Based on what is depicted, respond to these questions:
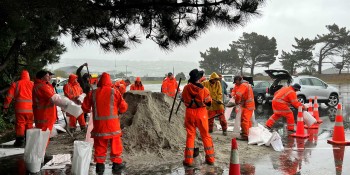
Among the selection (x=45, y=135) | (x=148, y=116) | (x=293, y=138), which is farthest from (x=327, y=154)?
(x=45, y=135)

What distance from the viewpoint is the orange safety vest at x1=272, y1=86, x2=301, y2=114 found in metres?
10.0

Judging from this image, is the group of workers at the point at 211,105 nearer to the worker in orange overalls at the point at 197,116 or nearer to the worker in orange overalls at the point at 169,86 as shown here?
the worker in orange overalls at the point at 197,116

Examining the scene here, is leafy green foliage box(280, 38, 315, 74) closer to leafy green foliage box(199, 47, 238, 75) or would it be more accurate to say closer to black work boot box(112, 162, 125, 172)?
leafy green foliage box(199, 47, 238, 75)

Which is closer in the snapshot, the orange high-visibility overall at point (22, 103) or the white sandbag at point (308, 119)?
the orange high-visibility overall at point (22, 103)

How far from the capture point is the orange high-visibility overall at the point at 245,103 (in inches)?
360

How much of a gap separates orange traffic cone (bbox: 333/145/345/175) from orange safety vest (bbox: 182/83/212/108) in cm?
249

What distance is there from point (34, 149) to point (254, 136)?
487cm

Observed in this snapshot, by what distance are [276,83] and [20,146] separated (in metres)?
10.3

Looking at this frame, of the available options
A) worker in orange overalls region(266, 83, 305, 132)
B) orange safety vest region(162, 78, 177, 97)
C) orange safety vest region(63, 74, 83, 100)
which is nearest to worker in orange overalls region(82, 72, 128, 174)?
orange safety vest region(63, 74, 83, 100)

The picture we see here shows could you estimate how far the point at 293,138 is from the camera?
9.41 metres

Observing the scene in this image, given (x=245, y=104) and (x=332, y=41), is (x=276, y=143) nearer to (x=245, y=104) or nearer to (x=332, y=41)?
(x=245, y=104)

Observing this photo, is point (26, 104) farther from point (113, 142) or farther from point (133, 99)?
point (113, 142)

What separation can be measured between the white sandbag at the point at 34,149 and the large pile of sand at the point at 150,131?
64.2 inches

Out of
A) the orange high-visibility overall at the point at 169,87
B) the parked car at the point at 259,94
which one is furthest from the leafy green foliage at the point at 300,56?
the orange high-visibility overall at the point at 169,87
